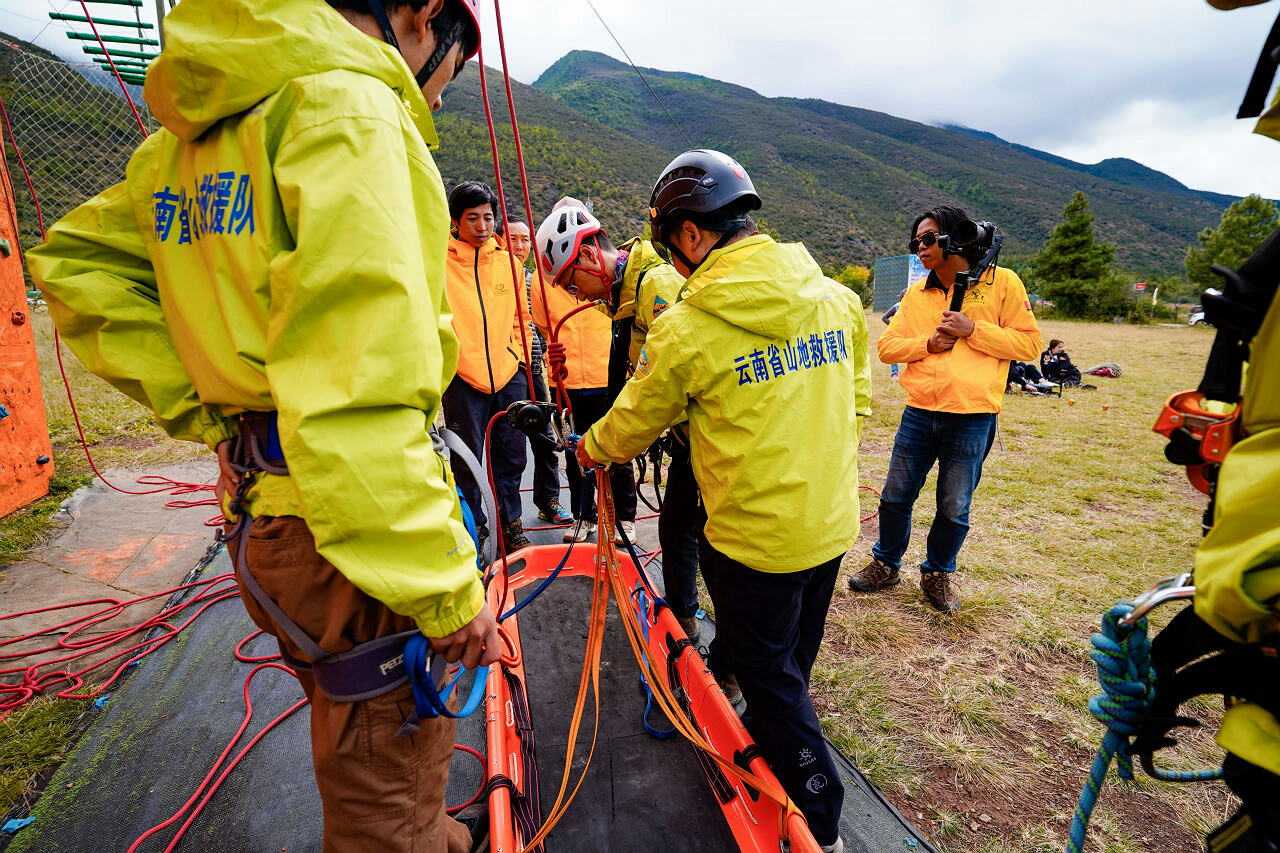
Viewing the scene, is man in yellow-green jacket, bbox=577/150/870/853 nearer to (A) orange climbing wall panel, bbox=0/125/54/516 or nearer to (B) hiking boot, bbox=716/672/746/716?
(B) hiking boot, bbox=716/672/746/716

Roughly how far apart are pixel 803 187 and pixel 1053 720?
296 ft

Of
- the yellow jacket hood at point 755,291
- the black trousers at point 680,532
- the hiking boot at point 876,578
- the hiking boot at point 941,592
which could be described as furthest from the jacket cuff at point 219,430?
the hiking boot at point 941,592

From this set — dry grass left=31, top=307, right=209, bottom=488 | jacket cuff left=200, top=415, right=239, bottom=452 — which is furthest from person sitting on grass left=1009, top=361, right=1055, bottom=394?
dry grass left=31, top=307, right=209, bottom=488

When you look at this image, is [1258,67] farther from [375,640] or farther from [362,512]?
[375,640]

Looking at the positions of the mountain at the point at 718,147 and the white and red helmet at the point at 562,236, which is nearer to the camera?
the white and red helmet at the point at 562,236

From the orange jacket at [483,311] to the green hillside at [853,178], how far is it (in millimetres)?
58721

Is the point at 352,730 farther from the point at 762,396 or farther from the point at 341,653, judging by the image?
the point at 762,396

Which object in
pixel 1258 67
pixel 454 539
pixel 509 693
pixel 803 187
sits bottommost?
pixel 509 693

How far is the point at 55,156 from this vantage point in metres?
5.96

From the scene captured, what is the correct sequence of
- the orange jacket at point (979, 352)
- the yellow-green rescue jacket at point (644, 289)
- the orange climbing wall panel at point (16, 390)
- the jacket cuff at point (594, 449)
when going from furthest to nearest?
the orange climbing wall panel at point (16, 390), the orange jacket at point (979, 352), the yellow-green rescue jacket at point (644, 289), the jacket cuff at point (594, 449)

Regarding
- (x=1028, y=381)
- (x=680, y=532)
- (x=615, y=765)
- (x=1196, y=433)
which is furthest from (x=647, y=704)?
(x=1028, y=381)

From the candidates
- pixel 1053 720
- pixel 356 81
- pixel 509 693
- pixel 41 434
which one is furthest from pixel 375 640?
pixel 41 434

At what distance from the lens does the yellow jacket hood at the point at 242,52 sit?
105cm

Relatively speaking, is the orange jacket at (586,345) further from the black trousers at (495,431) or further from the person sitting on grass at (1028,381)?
the person sitting on grass at (1028,381)
